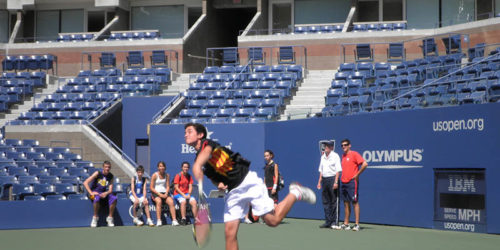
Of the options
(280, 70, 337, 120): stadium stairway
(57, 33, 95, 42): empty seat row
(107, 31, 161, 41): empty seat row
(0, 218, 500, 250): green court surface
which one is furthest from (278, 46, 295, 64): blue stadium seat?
(0, 218, 500, 250): green court surface

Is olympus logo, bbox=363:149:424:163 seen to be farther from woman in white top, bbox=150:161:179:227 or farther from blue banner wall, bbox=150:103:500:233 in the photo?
woman in white top, bbox=150:161:179:227

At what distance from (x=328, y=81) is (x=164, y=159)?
26.5 feet

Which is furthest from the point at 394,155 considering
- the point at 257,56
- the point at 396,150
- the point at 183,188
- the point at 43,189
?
the point at 257,56

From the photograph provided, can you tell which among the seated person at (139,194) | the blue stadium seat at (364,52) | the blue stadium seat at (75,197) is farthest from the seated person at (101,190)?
the blue stadium seat at (364,52)

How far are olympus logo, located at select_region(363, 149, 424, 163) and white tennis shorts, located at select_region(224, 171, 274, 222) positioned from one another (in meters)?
8.41

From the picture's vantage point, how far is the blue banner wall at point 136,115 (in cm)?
2742

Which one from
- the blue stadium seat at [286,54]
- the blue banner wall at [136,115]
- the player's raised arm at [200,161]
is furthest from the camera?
the blue stadium seat at [286,54]

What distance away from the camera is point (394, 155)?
16922mm

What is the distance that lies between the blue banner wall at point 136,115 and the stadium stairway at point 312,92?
16.9 feet

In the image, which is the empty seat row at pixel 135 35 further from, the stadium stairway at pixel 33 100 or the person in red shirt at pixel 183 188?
the person in red shirt at pixel 183 188

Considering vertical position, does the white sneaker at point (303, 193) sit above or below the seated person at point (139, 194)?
above

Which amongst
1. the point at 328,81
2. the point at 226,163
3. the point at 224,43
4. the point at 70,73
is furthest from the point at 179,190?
the point at 224,43

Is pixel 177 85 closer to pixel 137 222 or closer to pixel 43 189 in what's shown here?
pixel 43 189

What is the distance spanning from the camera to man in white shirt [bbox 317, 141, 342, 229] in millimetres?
16031
